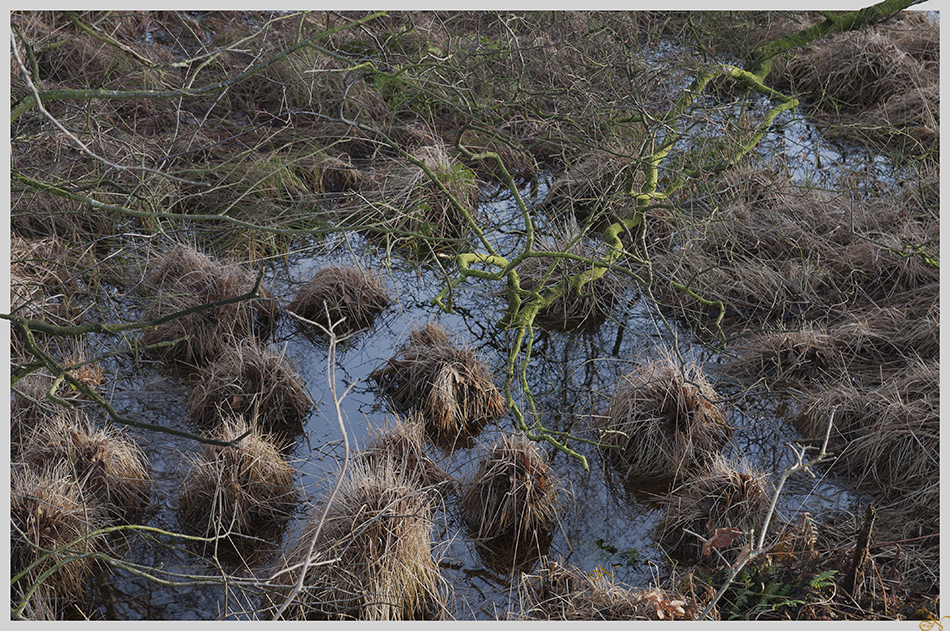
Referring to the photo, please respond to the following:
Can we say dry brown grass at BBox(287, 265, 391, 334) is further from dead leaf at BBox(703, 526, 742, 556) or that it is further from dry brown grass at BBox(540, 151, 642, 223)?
dead leaf at BBox(703, 526, 742, 556)

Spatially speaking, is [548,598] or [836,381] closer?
[548,598]

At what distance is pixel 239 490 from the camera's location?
381 cm

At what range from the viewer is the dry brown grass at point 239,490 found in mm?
3809

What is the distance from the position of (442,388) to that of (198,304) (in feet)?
6.09

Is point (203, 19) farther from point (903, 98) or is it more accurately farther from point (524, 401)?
point (903, 98)

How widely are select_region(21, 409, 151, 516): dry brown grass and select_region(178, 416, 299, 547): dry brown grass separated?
0.25 m

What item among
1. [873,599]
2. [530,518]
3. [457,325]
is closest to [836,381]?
[873,599]

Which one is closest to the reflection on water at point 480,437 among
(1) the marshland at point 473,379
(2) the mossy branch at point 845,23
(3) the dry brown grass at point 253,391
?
(1) the marshland at point 473,379

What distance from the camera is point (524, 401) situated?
4734 mm

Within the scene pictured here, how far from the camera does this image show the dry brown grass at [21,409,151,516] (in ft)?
12.6

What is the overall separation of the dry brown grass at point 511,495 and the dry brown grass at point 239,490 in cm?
92

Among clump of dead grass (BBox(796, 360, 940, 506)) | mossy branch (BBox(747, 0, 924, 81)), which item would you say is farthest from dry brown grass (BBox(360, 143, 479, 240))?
clump of dead grass (BBox(796, 360, 940, 506))

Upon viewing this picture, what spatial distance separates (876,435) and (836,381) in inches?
23.5

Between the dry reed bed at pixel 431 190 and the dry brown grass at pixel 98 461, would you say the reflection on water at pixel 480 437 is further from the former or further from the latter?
the dry reed bed at pixel 431 190
